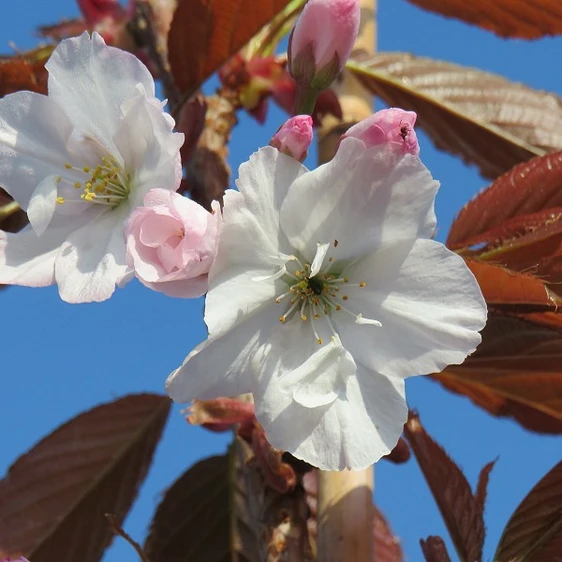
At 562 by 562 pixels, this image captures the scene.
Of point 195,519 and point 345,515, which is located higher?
point 195,519

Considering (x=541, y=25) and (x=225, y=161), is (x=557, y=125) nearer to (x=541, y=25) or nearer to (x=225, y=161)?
(x=541, y=25)

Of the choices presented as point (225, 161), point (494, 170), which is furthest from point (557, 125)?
point (225, 161)

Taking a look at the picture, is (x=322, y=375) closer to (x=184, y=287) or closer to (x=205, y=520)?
(x=184, y=287)

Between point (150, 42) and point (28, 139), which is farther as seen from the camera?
point (150, 42)

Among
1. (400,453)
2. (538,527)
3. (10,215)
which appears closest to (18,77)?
(10,215)

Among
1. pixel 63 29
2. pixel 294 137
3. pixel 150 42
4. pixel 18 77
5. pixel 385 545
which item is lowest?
pixel 385 545

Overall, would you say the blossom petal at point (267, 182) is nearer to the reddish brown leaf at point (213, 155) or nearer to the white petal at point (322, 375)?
the white petal at point (322, 375)

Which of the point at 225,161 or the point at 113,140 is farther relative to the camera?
the point at 225,161

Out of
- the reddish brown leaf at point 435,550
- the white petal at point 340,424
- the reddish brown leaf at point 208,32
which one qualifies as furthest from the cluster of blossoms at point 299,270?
the reddish brown leaf at point 208,32
